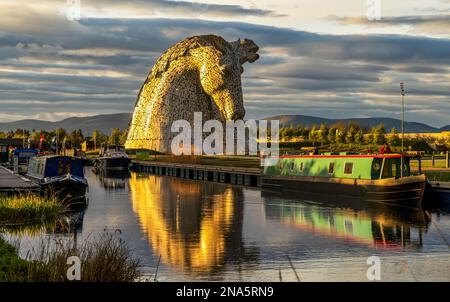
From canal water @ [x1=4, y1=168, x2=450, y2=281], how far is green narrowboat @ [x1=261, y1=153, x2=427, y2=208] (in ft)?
4.14

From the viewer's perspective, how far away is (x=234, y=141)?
117562mm

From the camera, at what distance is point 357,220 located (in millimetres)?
37250

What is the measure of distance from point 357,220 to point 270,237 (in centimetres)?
802

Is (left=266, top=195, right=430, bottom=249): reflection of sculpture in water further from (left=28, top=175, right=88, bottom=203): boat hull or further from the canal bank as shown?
(left=28, top=175, right=88, bottom=203): boat hull

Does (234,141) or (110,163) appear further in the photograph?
(234,141)

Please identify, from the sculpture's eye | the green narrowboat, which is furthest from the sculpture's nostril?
the green narrowboat

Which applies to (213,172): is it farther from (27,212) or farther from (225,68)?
(27,212)
